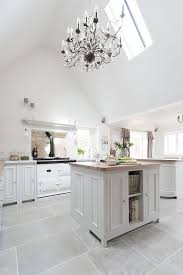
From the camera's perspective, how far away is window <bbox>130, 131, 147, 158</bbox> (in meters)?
6.96

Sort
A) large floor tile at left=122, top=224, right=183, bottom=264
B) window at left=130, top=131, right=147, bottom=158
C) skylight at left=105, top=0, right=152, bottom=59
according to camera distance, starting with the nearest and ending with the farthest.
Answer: large floor tile at left=122, top=224, right=183, bottom=264
skylight at left=105, top=0, right=152, bottom=59
window at left=130, top=131, right=147, bottom=158

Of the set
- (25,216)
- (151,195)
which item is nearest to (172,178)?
(151,195)

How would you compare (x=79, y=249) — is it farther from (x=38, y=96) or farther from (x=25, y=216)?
(x=38, y=96)

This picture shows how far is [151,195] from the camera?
2.48m

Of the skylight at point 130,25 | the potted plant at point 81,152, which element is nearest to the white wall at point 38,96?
the potted plant at point 81,152

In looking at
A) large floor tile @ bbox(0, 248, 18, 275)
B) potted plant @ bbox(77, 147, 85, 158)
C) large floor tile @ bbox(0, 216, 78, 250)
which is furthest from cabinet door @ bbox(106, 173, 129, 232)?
potted plant @ bbox(77, 147, 85, 158)

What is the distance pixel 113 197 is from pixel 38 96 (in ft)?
12.3

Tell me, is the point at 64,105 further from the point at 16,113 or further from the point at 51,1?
the point at 51,1

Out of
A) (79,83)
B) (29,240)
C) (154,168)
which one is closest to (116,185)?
(154,168)

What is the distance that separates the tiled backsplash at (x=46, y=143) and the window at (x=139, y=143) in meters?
3.29

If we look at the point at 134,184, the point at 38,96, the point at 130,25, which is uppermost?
the point at 130,25

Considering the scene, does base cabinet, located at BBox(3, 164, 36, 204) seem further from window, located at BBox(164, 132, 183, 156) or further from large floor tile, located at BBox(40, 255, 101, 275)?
window, located at BBox(164, 132, 183, 156)

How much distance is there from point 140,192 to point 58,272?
4.80 ft

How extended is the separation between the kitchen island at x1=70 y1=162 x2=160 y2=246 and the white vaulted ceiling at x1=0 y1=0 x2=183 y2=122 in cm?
207
